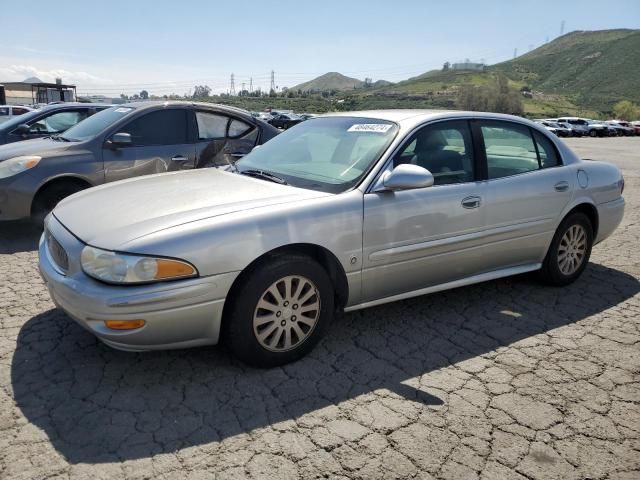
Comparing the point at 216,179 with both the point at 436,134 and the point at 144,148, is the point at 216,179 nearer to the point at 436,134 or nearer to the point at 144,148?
the point at 436,134

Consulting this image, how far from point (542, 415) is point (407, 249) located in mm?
1292

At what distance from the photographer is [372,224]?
331cm

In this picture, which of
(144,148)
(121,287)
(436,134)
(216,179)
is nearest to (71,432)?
(121,287)

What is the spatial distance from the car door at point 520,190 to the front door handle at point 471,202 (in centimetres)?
10

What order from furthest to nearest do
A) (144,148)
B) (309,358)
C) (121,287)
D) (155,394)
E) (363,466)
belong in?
(144,148)
(309,358)
(155,394)
(121,287)
(363,466)

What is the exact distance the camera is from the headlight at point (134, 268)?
2.66 metres

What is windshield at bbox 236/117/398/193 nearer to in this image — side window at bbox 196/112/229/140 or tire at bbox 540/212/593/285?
tire at bbox 540/212/593/285

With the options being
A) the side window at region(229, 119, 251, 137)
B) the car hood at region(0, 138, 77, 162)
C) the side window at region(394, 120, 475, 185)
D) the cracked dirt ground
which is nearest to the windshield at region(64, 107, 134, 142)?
the car hood at region(0, 138, 77, 162)

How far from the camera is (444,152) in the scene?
386cm

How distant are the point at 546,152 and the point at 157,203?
10.9 ft

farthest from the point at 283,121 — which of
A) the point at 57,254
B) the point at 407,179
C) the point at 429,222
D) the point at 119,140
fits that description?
the point at 57,254

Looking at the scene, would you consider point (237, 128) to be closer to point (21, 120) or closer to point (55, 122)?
point (55, 122)

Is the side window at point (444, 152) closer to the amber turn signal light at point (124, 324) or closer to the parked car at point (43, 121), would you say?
the amber turn signal light at point (124, 324)

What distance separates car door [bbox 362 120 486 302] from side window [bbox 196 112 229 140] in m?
3.60
